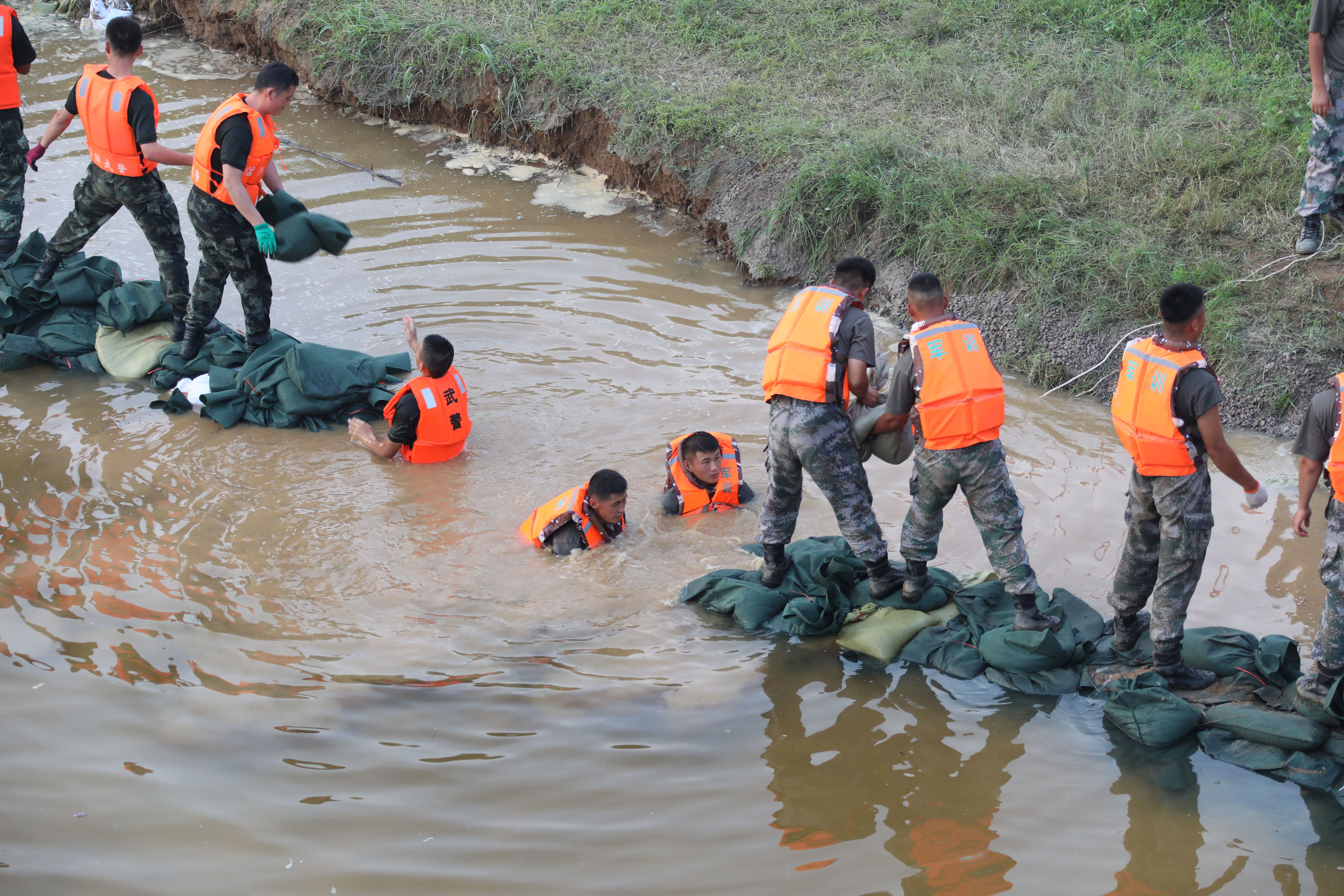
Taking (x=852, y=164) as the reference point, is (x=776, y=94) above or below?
above

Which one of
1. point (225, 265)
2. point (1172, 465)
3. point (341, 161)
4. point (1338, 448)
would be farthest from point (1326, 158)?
point (341, 161)

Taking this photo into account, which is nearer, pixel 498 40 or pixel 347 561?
pixel 347 561

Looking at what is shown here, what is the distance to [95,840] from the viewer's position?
3.86 m

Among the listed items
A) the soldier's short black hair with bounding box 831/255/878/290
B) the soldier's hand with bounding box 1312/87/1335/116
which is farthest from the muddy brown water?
the soldier's hand with bounding box 1312/87/1335/116

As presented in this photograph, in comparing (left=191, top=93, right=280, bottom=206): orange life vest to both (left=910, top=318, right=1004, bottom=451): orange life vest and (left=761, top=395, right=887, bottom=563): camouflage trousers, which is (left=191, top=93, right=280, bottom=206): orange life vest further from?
(left=910, top=318, right=1004, bottom=451): orange life vest

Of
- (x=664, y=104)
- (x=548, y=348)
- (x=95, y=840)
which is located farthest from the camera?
(x=664, y=104)

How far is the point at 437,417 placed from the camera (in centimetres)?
679

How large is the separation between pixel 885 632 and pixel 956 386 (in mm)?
1267

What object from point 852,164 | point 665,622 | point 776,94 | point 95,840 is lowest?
point 95,840

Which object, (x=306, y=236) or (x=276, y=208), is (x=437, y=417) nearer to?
(x=306, y=236)

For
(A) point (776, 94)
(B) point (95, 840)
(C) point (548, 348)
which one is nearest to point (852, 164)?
(A) point (776, 94)

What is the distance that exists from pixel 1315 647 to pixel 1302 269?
3926 millimetres

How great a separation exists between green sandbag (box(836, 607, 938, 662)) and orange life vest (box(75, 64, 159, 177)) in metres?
5.76

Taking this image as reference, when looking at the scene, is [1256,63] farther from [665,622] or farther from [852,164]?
[665,622]
